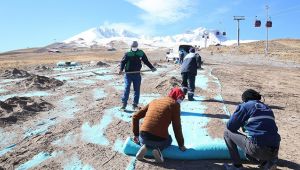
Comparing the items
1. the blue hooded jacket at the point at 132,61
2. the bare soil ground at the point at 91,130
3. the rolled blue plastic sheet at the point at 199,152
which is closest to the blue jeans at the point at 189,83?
the bare soil ground at the point at 91,130

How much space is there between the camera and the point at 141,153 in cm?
725

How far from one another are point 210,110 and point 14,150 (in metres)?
5.40

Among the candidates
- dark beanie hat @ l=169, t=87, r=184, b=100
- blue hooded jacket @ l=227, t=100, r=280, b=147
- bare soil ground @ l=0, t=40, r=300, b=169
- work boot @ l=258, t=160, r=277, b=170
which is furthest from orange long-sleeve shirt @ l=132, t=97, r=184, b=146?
work boot @ l=258, t=160, r=277, b=170

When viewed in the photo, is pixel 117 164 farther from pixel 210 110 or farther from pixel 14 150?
pixel 210 110

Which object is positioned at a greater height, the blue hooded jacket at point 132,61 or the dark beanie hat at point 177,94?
the blue hooded jacket at point 132,61

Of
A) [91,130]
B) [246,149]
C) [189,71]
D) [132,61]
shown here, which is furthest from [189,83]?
[246,149]

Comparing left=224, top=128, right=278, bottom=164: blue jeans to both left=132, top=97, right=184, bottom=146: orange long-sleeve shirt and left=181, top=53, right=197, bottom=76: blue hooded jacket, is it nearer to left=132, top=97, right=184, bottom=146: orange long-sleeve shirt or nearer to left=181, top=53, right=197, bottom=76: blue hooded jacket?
left=132, top=97, right=184, bottom=146: orange long-sleeve shirt

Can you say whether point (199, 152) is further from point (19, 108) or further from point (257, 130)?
point (19, 108)

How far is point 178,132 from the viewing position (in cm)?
722

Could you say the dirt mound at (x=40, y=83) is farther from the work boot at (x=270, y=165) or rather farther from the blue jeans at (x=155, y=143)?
the work boot at (x=270, y=165)

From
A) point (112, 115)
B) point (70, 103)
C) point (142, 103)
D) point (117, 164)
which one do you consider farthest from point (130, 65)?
point (117, 164)

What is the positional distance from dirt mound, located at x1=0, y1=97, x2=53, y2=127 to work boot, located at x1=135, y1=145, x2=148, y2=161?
13.7 ft

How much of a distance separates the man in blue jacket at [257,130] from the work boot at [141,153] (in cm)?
148

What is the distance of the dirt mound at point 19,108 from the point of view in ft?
34.7
